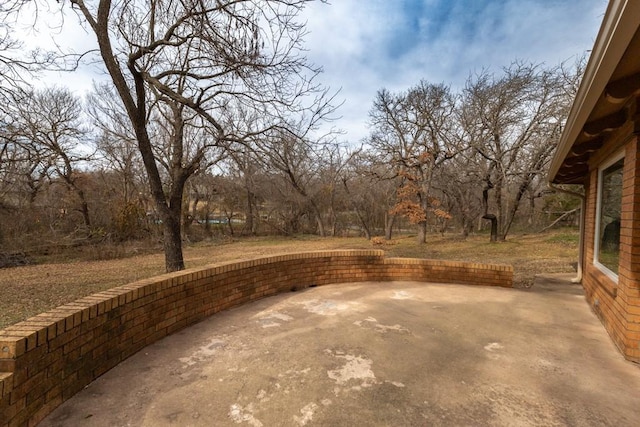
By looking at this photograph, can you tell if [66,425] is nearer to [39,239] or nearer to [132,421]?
[132,421]

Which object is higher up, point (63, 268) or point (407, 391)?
point (407, 391)

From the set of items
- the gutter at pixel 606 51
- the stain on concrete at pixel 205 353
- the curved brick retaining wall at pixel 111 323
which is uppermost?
the gutter at pixel 606 51

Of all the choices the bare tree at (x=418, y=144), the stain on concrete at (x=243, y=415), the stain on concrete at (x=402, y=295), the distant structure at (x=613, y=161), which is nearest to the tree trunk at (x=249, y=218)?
the bare tree at (x=418, y=144)

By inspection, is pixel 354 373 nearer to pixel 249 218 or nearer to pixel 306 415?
pixel 306 415

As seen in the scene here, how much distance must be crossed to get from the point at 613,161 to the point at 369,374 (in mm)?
3925

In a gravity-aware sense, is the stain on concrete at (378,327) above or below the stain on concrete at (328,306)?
above

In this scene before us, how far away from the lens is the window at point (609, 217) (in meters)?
3.98

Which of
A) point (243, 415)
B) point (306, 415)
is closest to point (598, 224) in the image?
point (306, 415)

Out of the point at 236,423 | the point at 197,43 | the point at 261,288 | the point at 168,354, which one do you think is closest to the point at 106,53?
the point at 197,43

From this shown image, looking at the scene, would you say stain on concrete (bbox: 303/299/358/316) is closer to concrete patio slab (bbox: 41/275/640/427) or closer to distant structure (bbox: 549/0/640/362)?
concrete patio slab (bbox: 41/275/640/427)

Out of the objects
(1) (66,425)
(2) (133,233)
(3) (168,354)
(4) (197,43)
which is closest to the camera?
(1) (66,425)

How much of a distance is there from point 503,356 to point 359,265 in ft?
11.7

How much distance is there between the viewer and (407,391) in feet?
8.36

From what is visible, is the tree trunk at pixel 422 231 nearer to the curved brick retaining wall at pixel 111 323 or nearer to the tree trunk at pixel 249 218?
the tree trunk at pixel 249 218
